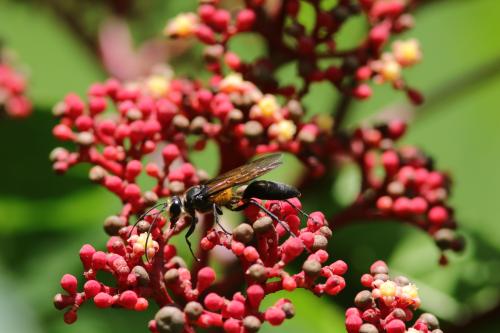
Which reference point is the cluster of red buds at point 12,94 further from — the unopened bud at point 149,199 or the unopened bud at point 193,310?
the unopened bud at point 193,310

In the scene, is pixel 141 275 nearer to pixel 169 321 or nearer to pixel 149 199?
pixel 169 321

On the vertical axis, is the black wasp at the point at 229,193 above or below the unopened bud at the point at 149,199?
below

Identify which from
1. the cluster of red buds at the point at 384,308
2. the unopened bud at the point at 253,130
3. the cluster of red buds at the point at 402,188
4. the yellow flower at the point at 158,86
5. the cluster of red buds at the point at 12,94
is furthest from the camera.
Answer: the cluster of red buds at the point at 12,94

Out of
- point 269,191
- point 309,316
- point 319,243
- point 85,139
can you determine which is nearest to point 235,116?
point 269,191

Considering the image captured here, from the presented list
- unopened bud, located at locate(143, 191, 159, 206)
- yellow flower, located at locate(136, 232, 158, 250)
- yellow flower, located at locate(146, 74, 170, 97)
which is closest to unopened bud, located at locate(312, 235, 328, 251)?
yellow flower, located at locate(136, 232, 158, 250)

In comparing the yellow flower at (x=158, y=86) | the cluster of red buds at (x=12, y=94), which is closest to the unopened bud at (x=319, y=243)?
the yellow flower at (x=158, y=86)

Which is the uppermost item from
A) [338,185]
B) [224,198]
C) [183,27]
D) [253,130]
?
[183,27]

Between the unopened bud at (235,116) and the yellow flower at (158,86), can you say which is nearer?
the unopened bud at (235,116)
